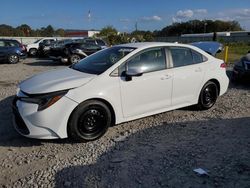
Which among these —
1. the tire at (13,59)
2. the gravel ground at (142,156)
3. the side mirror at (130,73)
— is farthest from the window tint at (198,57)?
the tire at (13,59)

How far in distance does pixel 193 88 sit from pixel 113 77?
77.6 inches

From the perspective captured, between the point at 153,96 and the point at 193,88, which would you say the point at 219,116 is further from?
the point at 153,96

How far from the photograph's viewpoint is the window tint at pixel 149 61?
18.0 feet

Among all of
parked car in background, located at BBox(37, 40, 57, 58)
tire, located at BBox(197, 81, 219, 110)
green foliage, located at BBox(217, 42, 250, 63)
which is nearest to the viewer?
tire, located at BBox(197, 81, 219, 110)

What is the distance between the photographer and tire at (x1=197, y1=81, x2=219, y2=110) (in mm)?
6605

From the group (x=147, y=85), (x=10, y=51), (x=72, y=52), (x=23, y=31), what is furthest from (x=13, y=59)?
(x=23, y=31)

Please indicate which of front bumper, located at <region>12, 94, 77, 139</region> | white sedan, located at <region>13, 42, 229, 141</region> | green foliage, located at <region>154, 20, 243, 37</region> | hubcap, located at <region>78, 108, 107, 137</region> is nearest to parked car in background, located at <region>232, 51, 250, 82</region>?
white sedan, located at <region>13, 42, 229, 141</region>

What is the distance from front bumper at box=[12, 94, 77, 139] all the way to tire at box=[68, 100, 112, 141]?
0.37 ft

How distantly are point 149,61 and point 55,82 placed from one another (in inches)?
70.4

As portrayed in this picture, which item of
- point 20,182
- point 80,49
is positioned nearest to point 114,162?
point 20,182

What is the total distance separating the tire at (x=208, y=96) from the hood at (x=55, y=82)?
266 cm

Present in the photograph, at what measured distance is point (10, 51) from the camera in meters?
19.1

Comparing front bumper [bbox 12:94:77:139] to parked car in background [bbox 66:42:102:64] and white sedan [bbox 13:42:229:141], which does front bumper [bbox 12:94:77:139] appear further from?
parked car in background [bbox 66:42:102:64]

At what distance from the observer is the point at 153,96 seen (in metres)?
5.64
